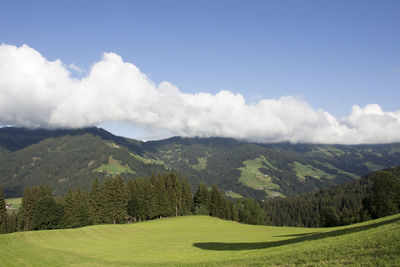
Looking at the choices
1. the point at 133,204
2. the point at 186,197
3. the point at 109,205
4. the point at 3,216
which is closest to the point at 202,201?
the point at 186,197

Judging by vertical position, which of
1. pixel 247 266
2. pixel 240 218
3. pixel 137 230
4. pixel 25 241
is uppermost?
pixel 247 266

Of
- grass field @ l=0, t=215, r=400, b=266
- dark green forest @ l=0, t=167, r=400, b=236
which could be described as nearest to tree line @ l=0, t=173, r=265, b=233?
dark green forest @ l=0, t=167, r=400, b=236

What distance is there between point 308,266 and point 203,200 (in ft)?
369

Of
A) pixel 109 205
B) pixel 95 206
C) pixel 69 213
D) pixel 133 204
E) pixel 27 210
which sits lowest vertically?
pixel 69 213

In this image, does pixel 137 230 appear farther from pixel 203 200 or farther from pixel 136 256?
pixel 203 200

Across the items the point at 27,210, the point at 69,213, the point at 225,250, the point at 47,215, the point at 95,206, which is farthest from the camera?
the point at 95,206

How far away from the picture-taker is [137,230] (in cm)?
6856

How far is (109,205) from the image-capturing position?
308ft

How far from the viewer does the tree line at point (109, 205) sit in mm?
86062

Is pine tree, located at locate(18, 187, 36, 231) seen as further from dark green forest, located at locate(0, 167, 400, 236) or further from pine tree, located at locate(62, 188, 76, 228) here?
pine tree, located at locate(62, 188, 76, 228)

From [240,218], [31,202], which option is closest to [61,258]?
[31,202]

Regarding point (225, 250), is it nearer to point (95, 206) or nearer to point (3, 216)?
point (95, 206)

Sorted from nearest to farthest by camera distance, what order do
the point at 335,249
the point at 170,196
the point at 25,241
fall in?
the point at 335,249 → the point at 25,241 → the point at 170,196

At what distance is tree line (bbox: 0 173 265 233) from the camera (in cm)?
8606
